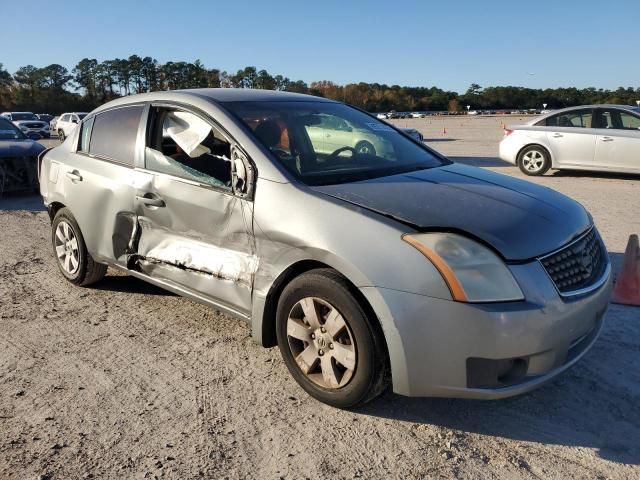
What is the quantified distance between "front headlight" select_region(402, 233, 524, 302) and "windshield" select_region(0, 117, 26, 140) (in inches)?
412

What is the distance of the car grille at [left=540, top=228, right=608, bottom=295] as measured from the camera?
2.72m

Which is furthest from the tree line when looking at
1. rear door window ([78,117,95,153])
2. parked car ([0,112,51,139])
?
rear door window ([78,117,95,153])

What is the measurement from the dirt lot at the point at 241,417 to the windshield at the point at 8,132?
7.79 m

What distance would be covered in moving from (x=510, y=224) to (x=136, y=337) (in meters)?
2.67

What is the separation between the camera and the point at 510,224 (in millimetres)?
2822

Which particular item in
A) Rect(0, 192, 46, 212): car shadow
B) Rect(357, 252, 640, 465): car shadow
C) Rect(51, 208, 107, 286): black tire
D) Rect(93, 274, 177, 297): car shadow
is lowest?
Rect(0, 192, 46, 212): car shadow

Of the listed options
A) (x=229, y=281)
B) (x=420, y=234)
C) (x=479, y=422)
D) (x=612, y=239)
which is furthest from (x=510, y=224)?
(x=612, y=239)

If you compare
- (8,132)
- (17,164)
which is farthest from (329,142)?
(8,132)

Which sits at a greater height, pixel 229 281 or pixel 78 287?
pixel 229 281

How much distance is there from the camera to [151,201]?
3.83 m

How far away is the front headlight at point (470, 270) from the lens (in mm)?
2543

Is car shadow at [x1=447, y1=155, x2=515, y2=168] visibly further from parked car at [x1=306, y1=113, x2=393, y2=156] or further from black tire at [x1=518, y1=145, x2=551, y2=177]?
parked car at [x1=306, y1=113, x2=393, y2=156]

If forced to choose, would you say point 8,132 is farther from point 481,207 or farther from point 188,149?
point 481,207

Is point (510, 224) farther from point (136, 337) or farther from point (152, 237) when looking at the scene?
point (136, 337)
